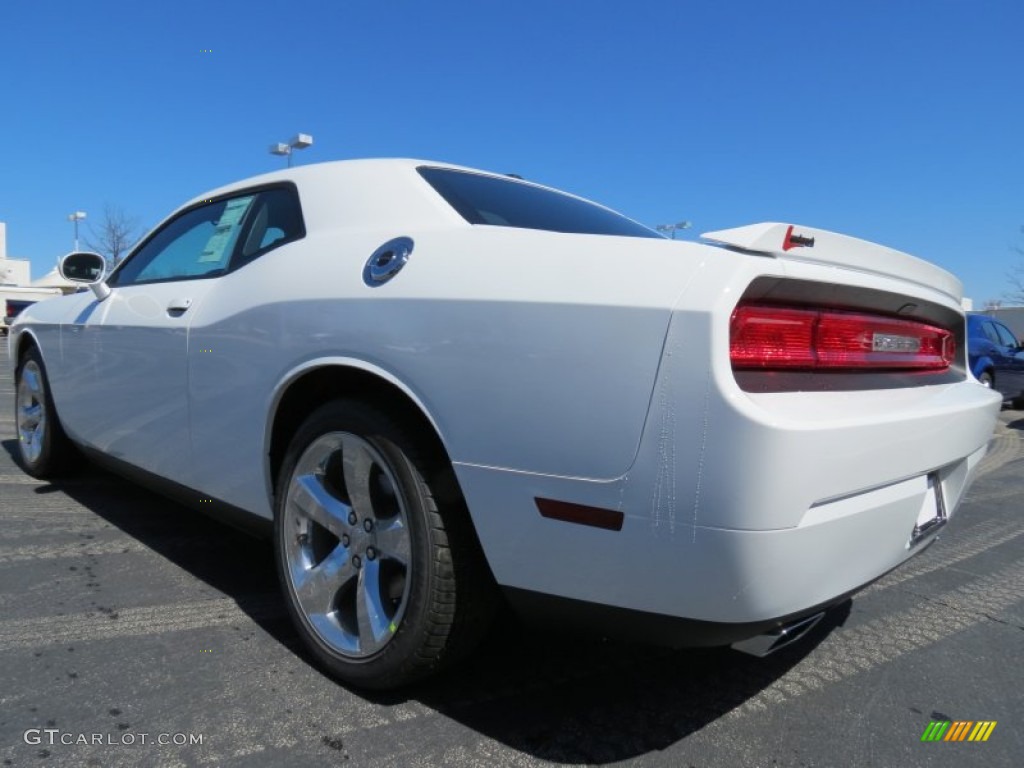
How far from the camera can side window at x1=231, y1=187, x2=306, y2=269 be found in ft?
8.42

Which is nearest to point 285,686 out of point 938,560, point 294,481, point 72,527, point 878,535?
point 294,481

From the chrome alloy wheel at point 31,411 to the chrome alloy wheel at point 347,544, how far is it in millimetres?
2766

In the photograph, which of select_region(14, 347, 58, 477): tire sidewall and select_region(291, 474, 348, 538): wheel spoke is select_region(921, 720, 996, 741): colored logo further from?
select_region(14, 347, 58, 477): tire sidewall

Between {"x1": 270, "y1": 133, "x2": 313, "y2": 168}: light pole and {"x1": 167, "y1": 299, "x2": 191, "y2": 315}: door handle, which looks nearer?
{"x1": 167, "y1": 299, "x2": 191, "y2": 315}: door handle

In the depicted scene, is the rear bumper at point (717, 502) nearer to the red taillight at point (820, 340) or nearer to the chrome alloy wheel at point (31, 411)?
the red taillight at point (820, 340)

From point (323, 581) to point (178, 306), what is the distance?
130 cm

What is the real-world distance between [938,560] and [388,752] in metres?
3.14

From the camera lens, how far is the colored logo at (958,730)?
2057 mm

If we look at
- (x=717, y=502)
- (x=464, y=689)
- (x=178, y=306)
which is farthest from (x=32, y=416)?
(x=717, y=502)

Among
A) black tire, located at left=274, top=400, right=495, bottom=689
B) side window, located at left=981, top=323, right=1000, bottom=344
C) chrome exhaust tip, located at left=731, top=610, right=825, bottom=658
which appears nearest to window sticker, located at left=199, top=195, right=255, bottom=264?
black tire, located at left=274, top=400, right=495, bottom=689

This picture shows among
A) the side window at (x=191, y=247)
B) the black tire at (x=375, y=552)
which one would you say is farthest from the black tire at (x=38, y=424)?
the black tire at (x=375, y=552)

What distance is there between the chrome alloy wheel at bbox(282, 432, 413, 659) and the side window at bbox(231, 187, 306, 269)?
2.66ft

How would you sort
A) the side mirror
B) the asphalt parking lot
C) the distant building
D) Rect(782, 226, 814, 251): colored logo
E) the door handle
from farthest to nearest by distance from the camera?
the distant building < the side mirror < the door handle < the asphalt parking lot < Rect(782, 226, 814, 251): colored logo

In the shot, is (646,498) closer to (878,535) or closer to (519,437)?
(519,437)
